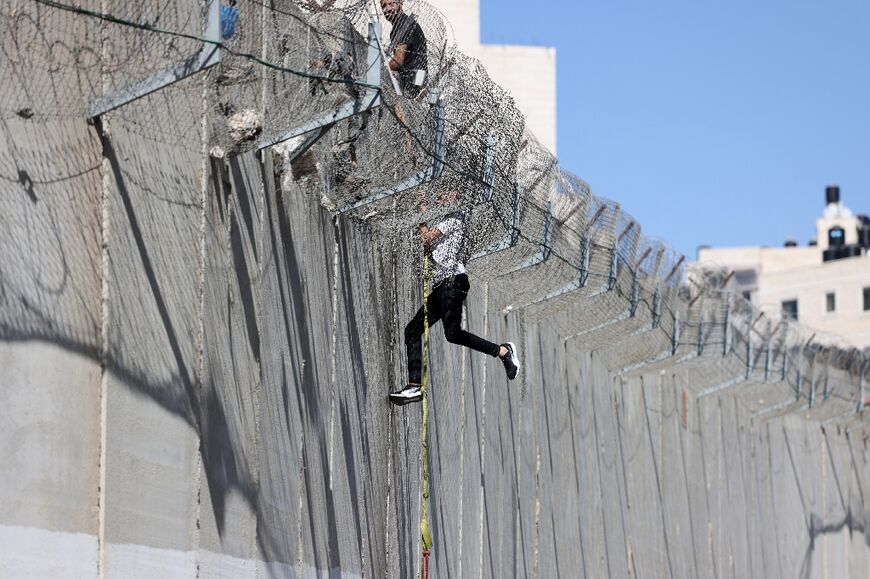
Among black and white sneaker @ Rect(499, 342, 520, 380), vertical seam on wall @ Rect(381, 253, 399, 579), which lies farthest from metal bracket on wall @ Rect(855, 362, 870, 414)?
black and white sneaker @ Rect(499, 342, 520, 380)

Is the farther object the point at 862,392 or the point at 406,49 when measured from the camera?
the point at 862,392

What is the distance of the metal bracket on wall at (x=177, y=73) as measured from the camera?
9469 mm

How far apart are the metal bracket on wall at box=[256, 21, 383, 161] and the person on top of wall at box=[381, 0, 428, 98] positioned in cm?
95

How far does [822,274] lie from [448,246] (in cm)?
7073

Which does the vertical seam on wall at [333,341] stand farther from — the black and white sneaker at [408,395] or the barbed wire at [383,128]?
the black and white sneaker at [408,395]

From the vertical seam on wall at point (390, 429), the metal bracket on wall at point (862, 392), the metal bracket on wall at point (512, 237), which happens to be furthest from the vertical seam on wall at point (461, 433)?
the metal bracket on wall at point (862, 392)

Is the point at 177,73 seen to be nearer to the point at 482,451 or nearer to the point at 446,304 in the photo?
the point at 446,304

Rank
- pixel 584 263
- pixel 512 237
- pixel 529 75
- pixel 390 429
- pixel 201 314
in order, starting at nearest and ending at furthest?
pixel 201 314
pixel 390 429
pixel 512 237
pixel 584 263
pixel 529 75

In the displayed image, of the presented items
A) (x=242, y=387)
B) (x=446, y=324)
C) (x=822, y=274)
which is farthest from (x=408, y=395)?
(x=822, y=274)

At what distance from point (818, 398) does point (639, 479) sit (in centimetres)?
769

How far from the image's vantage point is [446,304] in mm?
13281

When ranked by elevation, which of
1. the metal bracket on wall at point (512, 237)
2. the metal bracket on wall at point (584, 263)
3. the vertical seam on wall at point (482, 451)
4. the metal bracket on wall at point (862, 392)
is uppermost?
the metal bracket on wall at point (512, 237)

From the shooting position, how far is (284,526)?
1211cm

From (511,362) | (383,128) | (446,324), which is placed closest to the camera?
(383,128)
